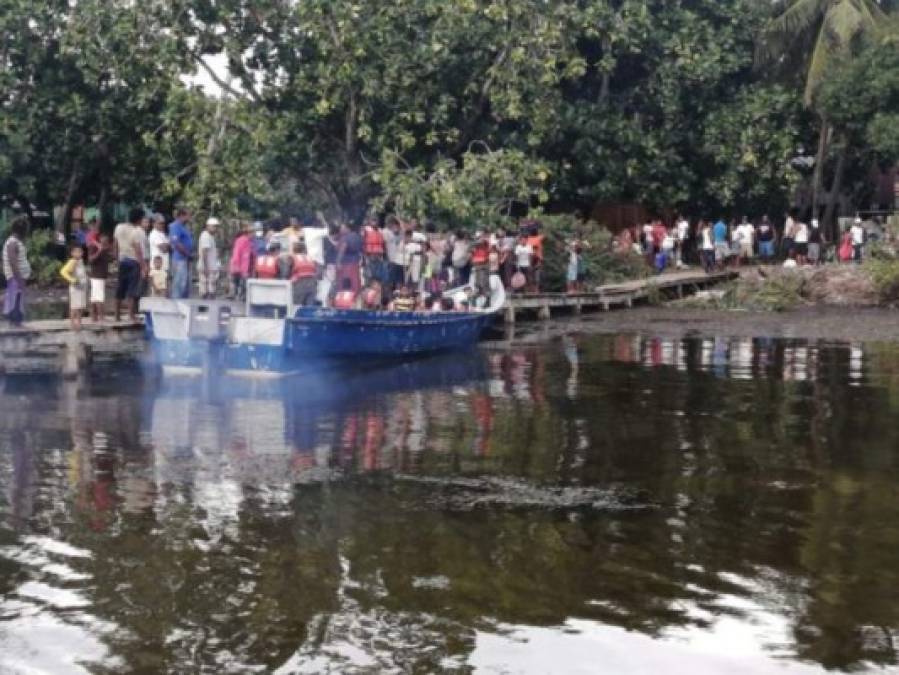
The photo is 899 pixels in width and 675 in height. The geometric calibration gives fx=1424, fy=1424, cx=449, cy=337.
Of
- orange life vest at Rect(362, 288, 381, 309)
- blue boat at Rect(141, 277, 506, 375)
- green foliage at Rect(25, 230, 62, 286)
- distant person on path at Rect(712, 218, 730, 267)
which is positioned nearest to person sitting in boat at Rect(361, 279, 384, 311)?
orange life vest at Rect(362, 288, 381, 309)

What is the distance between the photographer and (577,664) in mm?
6844

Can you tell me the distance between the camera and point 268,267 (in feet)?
60.8

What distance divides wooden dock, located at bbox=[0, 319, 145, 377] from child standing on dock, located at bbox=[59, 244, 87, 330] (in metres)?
0.22

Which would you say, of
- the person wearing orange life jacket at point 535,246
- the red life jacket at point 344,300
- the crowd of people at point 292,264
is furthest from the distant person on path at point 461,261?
the red life jacket at point 344,300

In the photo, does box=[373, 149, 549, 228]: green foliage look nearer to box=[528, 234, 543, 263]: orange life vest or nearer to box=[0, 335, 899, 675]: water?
box=[528, 234, 543, 263]: orange life vest

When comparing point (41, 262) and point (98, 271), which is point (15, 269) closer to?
point (98, 271)

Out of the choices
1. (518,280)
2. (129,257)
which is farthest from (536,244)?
(129,257)

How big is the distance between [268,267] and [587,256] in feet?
52.6

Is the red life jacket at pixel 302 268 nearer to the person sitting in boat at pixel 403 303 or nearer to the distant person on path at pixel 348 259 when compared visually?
Result: the person sitting in boat at pixel 403 303

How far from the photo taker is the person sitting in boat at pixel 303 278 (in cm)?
1870

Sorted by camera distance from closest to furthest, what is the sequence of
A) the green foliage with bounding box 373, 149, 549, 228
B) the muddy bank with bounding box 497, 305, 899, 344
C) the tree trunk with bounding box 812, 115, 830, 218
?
the muddy bank with bounding box 497, 305, 899, 344, the green foliage with bounding box 373, 149, 549, 228, the tree trunk with bounding box 812, 115, 830, 218

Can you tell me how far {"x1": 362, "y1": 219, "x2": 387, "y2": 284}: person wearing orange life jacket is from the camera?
23.8 metres

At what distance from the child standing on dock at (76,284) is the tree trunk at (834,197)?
94.3 feet

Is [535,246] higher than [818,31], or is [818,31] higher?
[818,31]
